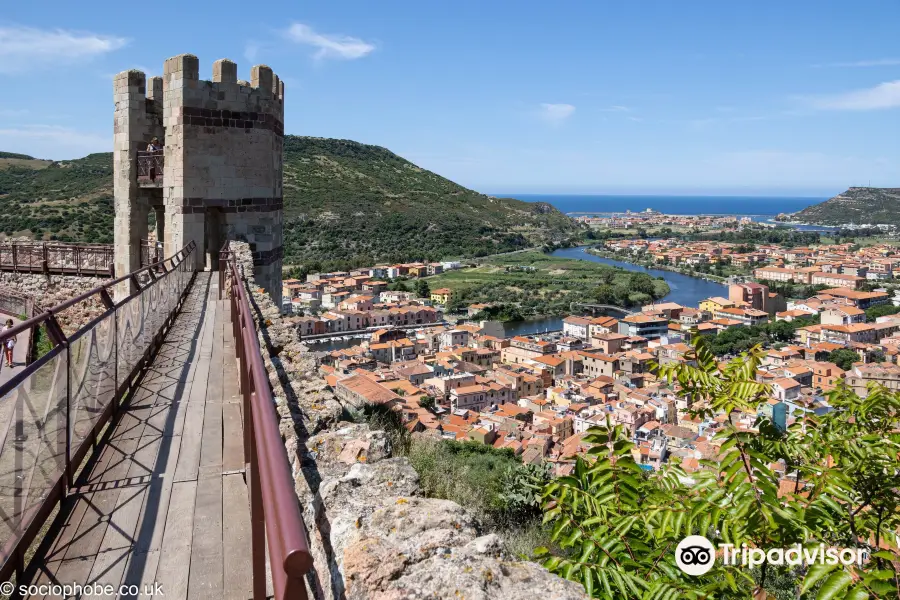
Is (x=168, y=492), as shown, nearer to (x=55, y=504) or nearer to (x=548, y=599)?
(x=55, y=504)

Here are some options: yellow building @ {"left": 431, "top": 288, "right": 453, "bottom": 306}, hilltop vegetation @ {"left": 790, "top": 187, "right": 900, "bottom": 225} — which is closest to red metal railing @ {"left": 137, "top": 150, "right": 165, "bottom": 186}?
yellow building @ {"left": 431, "top": 288, "right": 453, "bottom": 306}

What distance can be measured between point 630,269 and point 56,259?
326 feet

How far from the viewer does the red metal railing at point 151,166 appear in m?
10.3

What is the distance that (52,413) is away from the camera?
8.83ft

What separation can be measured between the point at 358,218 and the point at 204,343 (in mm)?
88574

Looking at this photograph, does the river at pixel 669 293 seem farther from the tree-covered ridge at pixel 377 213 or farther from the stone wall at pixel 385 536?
the stone wall at pixel 385 536

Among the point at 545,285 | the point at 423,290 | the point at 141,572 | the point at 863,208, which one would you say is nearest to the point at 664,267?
the point at 545,285

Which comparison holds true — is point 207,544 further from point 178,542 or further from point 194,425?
point 194,425

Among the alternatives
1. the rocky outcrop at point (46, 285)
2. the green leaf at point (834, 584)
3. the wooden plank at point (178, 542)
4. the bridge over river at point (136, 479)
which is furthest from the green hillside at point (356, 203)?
the green leaf at point (834, 584)

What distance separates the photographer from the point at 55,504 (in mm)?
2678

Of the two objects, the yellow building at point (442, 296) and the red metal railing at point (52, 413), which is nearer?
the red metal railing at point (52, 413)

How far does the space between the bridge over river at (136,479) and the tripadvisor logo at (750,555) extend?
1589 millimetres

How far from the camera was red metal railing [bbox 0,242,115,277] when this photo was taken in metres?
12.0

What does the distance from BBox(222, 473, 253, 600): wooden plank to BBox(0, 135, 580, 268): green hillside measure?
48.4 meters
